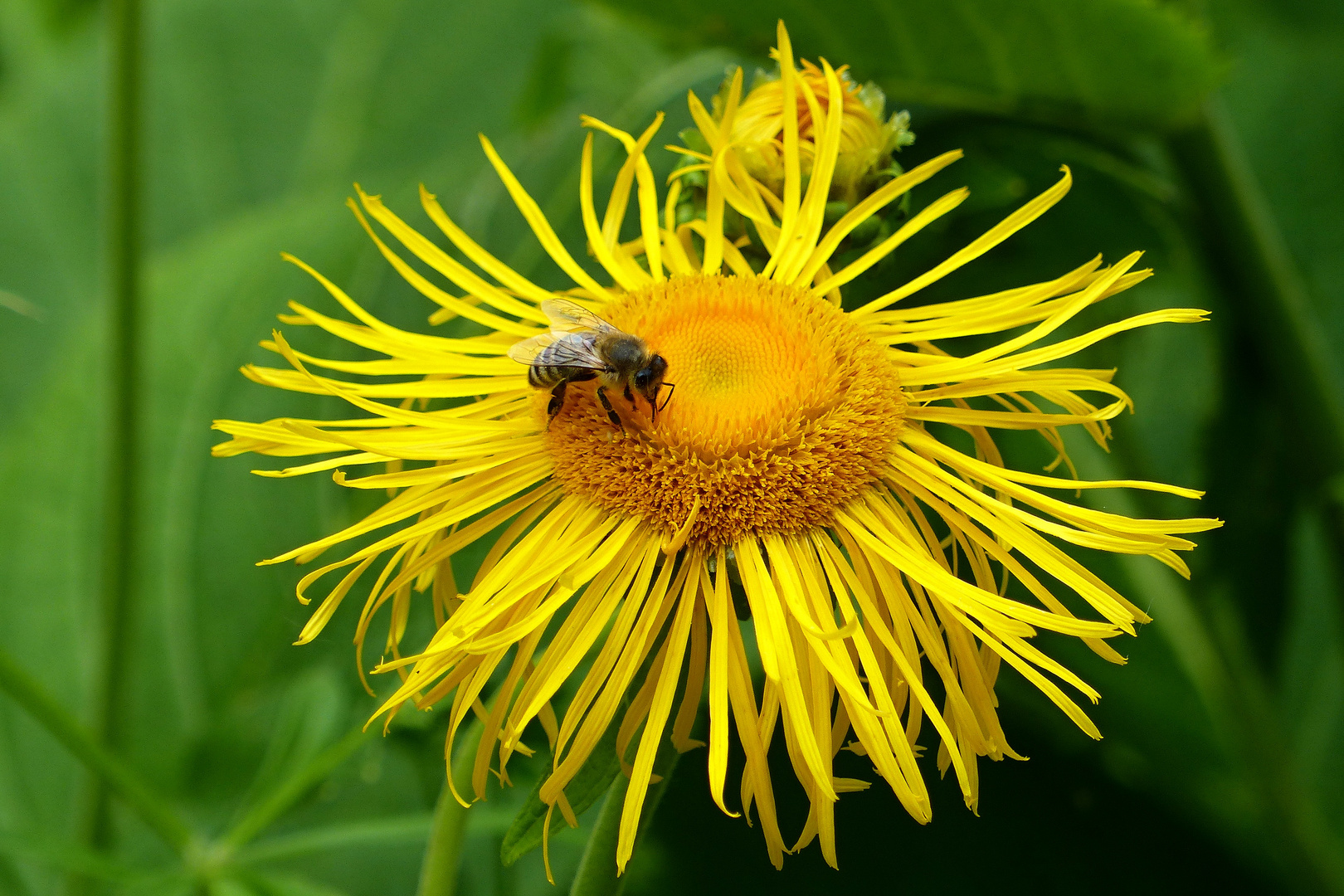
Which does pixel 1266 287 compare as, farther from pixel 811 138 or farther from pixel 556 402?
pixel 556 402

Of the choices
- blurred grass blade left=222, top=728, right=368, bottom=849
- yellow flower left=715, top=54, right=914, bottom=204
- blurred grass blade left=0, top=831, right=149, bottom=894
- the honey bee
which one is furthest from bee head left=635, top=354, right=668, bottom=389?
blurred grass blade left=0, top=831, right=149, bottom=894

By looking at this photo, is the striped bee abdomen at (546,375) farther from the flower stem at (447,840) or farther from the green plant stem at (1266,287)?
the green plant stem at (1266,287)

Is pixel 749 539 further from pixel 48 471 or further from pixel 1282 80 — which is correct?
pixel 1282 80

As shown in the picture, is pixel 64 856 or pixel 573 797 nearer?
pixel 573 797

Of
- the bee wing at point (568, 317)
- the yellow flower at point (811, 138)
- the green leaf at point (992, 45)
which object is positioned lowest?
the bee wing at point (568, 317)

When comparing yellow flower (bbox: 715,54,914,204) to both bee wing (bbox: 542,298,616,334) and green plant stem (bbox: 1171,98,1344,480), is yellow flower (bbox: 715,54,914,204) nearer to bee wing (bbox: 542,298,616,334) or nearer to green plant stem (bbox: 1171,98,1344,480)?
bee wing (bbox: 542,298,616,334)

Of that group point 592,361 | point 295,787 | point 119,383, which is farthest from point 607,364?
point 119,383

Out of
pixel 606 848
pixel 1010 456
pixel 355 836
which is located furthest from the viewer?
pixel 355 836

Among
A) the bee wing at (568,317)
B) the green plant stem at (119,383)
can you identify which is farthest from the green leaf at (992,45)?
the green plant stem at (119,383)

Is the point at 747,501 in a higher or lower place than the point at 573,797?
higher
